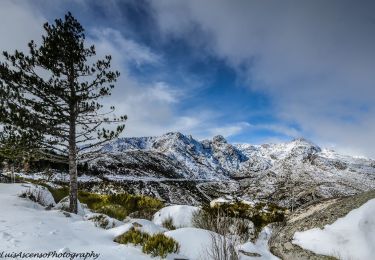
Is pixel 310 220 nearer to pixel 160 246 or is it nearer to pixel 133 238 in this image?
pixel 160 246

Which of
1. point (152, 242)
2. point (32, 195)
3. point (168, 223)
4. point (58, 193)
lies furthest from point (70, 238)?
point (58, 193)

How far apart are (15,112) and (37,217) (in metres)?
5.29

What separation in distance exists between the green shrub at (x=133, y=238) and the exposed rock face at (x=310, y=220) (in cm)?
331

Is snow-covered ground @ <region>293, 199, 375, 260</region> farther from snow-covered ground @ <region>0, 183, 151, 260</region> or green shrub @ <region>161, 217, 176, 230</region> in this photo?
green shrub @ <region>161, 217, 176, 230</region>

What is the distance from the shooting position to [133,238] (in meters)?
7.03

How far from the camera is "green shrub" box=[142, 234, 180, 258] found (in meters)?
Answer: 6.30

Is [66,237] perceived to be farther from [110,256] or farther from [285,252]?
[285,252]

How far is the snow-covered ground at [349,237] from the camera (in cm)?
541

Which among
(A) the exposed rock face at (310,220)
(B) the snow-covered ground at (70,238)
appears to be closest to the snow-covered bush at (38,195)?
(B) the snow-covered ground at (70,238)

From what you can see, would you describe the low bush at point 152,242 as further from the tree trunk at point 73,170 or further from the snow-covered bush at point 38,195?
the snow-covered bush at point 38,195

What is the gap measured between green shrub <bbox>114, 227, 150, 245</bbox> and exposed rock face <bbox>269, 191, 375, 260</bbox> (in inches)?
130

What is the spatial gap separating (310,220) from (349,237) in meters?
1.18

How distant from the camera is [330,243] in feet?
19.0

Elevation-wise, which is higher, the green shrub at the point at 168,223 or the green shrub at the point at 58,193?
the green shrub at the point at 58,193
